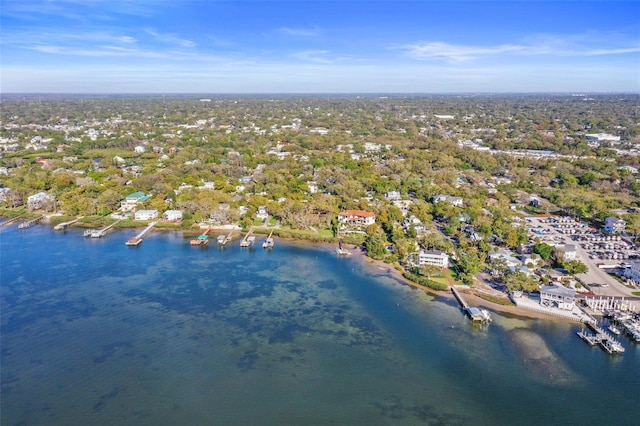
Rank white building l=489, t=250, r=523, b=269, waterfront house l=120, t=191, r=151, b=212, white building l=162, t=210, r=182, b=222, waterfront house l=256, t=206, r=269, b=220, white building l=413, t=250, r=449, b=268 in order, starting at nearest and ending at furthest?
white building l=489, t=250, r=523, b=269 → white building l=413, t=250, r=449, b=268 → white building l=162, t=210, r=182, b=222 → waterfront house l=256, t=206, r=269, b=220 → waterfront house l=120, t=191, r=151, b=212

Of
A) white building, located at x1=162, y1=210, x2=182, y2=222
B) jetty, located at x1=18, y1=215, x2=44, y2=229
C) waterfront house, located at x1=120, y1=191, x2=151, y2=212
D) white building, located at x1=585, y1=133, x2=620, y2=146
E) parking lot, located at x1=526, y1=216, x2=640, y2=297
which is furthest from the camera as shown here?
white building, located at x1=585, y1=133, x2=620, y2=146

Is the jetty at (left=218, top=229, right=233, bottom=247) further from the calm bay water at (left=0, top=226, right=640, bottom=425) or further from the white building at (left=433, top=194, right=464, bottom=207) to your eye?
the white building at (left=433, top=194, right=464, bottom=207)

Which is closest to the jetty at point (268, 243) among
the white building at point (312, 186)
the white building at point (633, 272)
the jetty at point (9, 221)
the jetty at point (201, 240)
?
the jetty at point (201, 240)

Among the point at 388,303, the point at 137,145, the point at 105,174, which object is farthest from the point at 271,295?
the point at 137,145

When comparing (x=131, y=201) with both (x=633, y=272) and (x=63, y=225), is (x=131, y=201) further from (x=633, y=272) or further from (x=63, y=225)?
(x=633, y=272)

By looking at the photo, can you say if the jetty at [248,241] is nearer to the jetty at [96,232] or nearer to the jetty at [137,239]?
the jetty at [137,239]

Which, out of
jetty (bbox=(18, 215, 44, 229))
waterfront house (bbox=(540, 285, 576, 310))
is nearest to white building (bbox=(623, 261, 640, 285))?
waterfront house (bbox=(540, 285, 576, 310))
